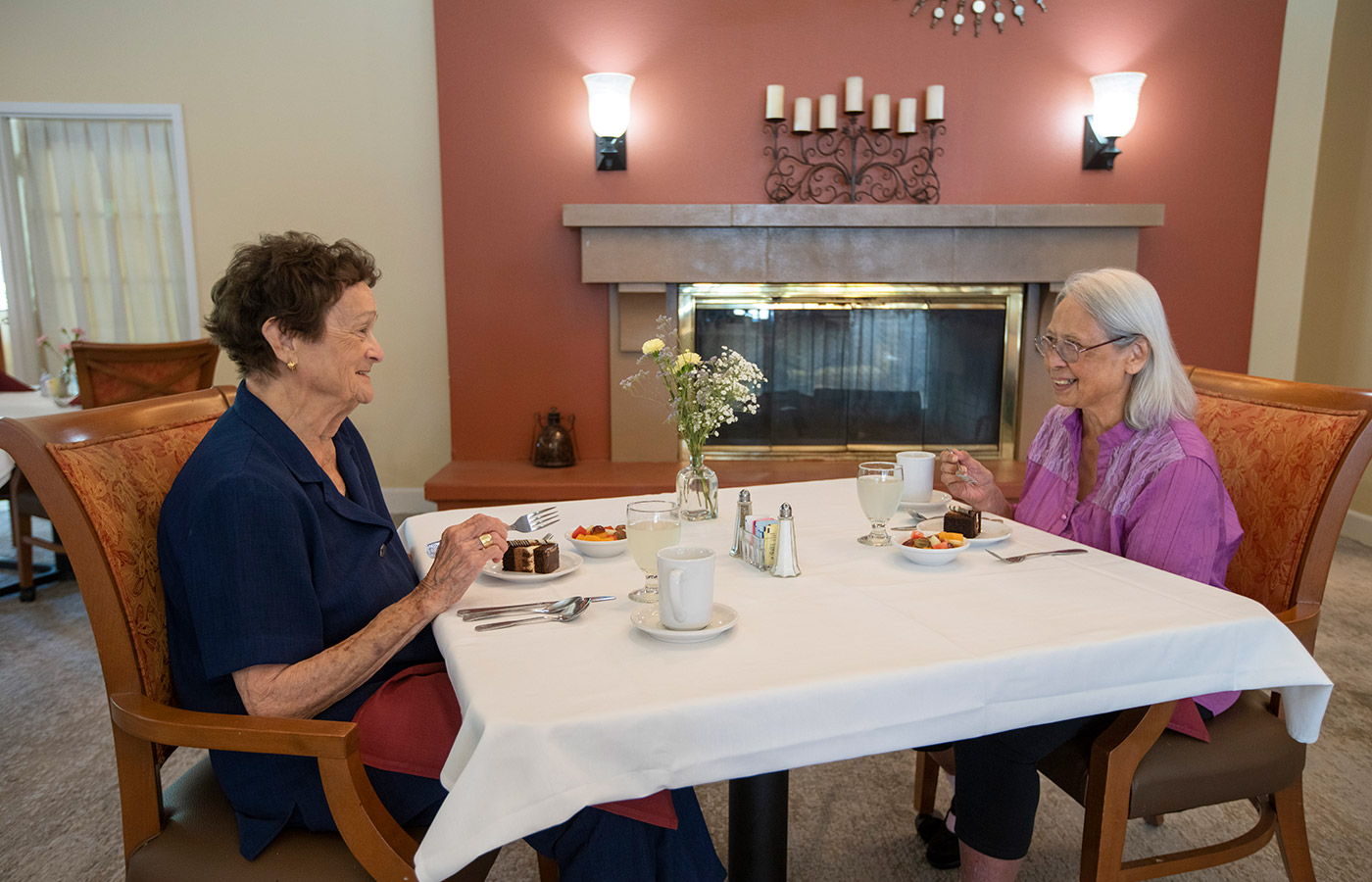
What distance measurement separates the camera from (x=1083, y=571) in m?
1.29

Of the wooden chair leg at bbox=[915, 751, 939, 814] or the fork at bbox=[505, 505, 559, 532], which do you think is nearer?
the fork at bbox=[505, 505, 559, 532]

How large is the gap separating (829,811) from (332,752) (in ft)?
4.07

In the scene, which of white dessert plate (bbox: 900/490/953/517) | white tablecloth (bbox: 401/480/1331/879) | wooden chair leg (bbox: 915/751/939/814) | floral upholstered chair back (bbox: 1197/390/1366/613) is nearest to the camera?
white tablecloth (bbox: 401/480/1331/879)

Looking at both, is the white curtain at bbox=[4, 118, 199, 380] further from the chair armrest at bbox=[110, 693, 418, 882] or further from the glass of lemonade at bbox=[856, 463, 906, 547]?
the glass of lemonade at bbox=[856, 463, 906, 547]

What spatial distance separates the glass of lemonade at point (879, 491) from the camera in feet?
4.52

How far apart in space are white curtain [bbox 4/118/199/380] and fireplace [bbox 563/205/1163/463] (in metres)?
2.42

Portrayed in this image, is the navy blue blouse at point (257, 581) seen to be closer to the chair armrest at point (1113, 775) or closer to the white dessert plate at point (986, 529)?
the white dessert plate at point (986, 529)

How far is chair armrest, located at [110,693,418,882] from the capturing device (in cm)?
97

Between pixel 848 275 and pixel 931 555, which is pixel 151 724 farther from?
pixel 848 275

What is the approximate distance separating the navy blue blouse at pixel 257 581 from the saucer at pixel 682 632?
0.40 metres

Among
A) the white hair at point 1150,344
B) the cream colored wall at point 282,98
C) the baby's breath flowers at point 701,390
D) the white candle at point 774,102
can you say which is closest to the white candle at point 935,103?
the white candle at point 774,102

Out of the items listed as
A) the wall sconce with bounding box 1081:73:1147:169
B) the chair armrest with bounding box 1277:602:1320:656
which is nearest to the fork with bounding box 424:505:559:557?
the chair armrest with bounding box 1277:602:1320:656

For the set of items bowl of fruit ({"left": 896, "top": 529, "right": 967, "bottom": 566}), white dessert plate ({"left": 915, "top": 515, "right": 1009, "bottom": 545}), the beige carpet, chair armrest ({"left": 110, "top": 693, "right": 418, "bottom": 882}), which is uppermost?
bowl of fruit ({"left": 896, "top": 529, "right": 967, "bottom": 566})

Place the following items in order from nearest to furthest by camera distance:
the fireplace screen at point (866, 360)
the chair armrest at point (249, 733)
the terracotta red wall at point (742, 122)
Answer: the chair armrest at point (249, 733) → the terracotta red wall at point (742, 122) → the fireplace screen at point (866, 360)
